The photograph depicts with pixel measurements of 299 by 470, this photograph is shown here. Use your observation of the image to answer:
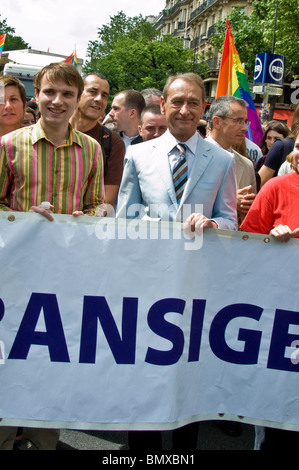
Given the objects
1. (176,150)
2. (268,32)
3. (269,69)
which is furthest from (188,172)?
(268,32)

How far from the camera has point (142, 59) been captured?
4603 centimetres

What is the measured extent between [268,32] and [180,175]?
108 feet

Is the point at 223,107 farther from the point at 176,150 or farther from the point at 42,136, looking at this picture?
the point at 42,136

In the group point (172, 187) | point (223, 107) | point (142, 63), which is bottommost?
point (172, 187)

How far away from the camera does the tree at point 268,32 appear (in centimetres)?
3222

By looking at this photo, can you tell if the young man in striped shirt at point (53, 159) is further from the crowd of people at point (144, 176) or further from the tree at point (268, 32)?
the tree at point (268, 32)

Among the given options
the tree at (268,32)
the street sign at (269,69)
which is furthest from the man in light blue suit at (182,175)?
the tree at (268,32)

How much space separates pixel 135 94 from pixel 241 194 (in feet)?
6.63

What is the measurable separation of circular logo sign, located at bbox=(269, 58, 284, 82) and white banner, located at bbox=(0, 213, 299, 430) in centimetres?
984

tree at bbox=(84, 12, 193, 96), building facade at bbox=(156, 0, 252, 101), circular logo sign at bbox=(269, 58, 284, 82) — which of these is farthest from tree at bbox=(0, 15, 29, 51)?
circular logo sign at bbox=(269, 58, 284, 82)

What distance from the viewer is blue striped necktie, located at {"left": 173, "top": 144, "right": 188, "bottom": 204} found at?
9.35 ft

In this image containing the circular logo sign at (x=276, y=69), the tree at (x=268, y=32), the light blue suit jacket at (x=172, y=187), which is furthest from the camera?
the tree at (x=268, y=32)

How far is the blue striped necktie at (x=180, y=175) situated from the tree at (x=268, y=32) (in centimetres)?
3078

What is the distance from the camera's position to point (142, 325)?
101 inches
